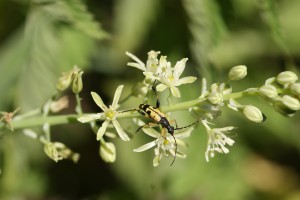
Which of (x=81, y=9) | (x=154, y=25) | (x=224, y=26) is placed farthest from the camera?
(x=154, y=25)

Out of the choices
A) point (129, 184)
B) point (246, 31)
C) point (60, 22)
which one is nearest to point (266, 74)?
point (246, 31)

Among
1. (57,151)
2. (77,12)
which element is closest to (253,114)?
(57,151)

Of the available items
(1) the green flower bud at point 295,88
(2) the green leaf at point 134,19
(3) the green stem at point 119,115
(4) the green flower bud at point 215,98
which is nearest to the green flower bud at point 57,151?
(3) the green stem at point 119,115

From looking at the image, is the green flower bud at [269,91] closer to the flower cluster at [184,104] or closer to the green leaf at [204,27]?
the flower cluster at [184,104]

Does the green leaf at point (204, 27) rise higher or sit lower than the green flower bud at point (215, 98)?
higher

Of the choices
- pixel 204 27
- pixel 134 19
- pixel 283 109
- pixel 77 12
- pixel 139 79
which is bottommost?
pixel 283 109

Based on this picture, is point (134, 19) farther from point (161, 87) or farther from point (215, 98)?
point (215, 98)

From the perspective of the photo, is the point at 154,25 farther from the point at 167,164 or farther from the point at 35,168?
the point at 35,168
